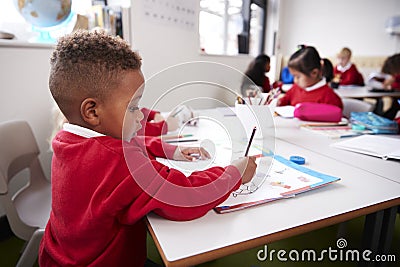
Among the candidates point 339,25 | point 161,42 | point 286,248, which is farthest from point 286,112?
point 339,25

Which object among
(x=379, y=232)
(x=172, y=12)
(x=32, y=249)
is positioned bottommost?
(x=32, y=249)

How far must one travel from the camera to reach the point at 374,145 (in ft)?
3.40

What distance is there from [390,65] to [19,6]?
3882 millimetres

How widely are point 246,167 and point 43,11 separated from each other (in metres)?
1.39

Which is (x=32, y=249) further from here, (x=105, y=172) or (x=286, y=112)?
(x=286, y=112)

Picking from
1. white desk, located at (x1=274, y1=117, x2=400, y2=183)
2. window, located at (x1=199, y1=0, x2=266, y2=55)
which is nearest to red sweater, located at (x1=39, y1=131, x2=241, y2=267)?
white desk, located at (x1=274, y1=117, x2=400, y2=183)

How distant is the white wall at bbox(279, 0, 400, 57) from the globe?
3.97 m

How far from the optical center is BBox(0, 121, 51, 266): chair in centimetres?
89

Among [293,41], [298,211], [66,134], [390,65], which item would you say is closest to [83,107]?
[66,134]

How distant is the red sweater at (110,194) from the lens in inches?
20.8

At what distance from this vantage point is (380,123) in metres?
1.27

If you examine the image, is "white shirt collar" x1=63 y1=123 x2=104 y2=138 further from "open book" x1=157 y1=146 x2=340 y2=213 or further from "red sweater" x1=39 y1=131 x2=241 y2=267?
"open book" x1=157 y1=146 x2=340 y2=213

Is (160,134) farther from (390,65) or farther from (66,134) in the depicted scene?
(390,65)

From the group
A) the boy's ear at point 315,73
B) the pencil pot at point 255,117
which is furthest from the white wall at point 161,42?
the boy's ear at point 315,73
